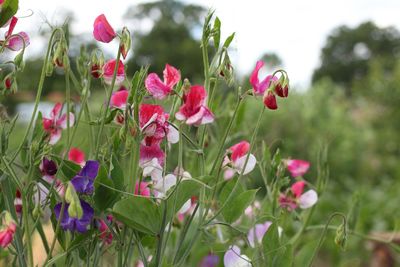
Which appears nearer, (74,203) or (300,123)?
(74,203)

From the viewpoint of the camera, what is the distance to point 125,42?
2.24 ft

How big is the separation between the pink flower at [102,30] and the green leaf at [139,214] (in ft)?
0.62

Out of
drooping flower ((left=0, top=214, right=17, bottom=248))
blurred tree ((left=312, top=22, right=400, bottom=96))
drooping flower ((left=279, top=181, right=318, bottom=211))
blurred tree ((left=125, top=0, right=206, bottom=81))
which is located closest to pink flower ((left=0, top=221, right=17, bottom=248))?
drooping flower ((left=0, top=214, right=17, bottom=248))

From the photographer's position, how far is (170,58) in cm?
2594

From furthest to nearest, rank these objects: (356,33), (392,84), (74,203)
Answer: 1. (356,33)
2. (392,84)
3. (74,203)

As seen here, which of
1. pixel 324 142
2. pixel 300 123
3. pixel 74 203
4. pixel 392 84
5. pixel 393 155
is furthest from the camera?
pixel 392 84

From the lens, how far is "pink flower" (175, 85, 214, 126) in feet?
2.22

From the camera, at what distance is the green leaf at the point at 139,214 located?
0.65 meters

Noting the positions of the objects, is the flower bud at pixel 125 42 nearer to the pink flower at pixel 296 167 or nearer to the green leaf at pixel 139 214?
the green leaf at pixel 139 214

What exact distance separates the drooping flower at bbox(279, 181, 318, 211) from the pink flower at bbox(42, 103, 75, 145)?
326 millimetres

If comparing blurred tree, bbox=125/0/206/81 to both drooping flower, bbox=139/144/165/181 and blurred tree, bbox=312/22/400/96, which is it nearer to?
blurred tree, bbox=312/22/400/96

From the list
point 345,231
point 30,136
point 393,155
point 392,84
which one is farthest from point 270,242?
point 392,84

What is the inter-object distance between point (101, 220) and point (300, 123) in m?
5.18

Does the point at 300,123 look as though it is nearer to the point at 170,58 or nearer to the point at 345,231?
the point at 345,231
